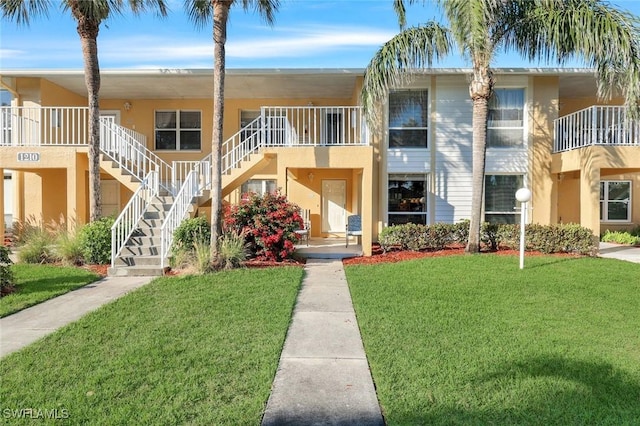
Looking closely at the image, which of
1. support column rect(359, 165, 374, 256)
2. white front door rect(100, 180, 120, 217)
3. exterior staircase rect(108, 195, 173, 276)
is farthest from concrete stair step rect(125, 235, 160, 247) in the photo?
white front door rect(100, 180, 120, 217)

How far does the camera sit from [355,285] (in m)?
8.08

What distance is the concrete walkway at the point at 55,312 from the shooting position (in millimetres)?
5258

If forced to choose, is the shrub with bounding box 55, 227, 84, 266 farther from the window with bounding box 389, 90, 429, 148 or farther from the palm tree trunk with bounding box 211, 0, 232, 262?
the window with bounding box 389, 90, 429, 148

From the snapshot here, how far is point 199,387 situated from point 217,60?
7.59 m

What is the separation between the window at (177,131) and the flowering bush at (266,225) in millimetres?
6268

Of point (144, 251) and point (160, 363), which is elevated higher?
point (144, 251)

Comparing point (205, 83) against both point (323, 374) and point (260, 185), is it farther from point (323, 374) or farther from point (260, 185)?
point (323, 374)

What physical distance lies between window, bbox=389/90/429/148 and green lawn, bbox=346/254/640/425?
5.91 m

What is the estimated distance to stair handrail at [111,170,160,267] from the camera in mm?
9804

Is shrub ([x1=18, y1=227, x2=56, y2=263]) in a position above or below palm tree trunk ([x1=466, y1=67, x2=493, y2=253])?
below

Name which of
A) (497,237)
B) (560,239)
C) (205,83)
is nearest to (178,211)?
(205,83)

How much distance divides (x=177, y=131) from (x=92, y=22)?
5360 mm

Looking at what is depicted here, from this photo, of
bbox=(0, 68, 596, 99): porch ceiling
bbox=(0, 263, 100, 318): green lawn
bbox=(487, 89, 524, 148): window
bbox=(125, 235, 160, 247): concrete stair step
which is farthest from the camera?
bbox=(487, 89, 524, 148): window

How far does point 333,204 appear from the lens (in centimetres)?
1599
